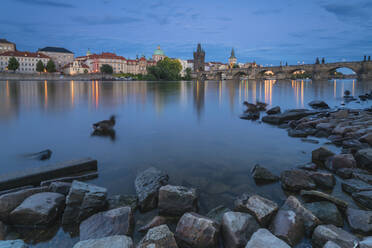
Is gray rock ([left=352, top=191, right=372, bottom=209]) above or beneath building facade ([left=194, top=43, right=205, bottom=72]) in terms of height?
beneath

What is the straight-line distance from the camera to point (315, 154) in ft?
19.6

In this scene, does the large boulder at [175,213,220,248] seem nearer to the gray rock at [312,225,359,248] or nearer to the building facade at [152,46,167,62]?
the gray rock at [312,225,359,248]

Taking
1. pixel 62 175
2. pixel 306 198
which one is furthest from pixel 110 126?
pixel 306 198

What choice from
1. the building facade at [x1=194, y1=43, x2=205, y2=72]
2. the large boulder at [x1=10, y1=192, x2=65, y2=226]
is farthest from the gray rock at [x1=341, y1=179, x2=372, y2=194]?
the building facade at [x1=194, y1=43, x2=205, y2=72]

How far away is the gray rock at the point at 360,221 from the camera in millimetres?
3206

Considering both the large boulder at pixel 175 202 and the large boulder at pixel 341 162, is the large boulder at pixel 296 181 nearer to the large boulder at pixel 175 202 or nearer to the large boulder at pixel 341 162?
the large boulder at pixel 341 162

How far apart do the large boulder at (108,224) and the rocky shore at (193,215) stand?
0.01m

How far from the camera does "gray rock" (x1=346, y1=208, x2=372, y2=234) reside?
10.5 ft

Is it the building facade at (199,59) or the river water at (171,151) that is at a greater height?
the building facade at (199,59)

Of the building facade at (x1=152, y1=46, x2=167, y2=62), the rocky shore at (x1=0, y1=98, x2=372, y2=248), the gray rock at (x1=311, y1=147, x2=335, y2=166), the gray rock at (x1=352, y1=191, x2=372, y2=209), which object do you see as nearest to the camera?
the rocky shore at (x1=0, y1=98, x2=372, y2=248)

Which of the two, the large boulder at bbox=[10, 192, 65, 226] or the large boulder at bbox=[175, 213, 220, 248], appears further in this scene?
the large boulder at bbox=[10, 192, 65, 226]

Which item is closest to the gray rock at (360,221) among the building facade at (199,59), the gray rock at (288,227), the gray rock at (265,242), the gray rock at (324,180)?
the gray rock at (288,227)

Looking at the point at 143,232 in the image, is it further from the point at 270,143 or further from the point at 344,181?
the point at 270,143

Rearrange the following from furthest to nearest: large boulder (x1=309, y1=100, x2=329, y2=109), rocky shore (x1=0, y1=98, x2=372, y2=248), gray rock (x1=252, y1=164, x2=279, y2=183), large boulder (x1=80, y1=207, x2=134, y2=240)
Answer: large boulder (x1=309, y1=100, x2=329, y2=109)
gray rock (x1=252, y1=164, x2=279, y2=183)
large boulder (x1=80, y1=207, x2=134, y2=240)
rocky shore (x1=0, y1=98, x2=372, y2=248)
